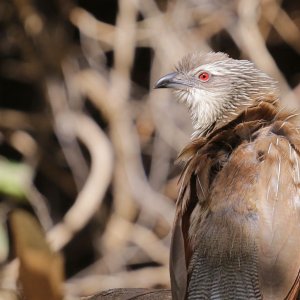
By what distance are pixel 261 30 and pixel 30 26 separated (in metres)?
1.75

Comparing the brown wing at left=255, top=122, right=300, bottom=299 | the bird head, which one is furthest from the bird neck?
the brown wing at left=255, top=122, right=300, bottom=299

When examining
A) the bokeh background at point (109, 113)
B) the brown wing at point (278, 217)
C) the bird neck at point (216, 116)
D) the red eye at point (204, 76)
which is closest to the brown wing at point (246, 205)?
the brown wing at point (278, 217)

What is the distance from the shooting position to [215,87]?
4148 mm

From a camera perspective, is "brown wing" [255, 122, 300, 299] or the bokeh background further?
the bokeh background

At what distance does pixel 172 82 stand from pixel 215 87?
0.24m

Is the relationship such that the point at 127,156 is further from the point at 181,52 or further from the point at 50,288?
the point at 50,288

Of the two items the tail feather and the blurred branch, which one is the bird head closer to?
the tail feather

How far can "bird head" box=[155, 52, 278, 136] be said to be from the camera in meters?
4.05

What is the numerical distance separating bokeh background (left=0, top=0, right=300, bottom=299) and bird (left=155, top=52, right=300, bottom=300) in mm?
2789

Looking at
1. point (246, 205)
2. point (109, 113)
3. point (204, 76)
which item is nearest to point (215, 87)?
point (204, 76)

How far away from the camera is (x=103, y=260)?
6.67m

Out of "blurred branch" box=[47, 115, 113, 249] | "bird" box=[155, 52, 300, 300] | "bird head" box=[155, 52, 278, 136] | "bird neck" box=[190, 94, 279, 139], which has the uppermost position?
"bird head" box=[155, 52, 278, 136]

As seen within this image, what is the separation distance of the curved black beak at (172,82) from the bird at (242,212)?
55 cm

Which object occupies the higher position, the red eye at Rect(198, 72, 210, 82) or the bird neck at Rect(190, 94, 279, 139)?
the red eye at Rect(198, 72, 210, 82)
